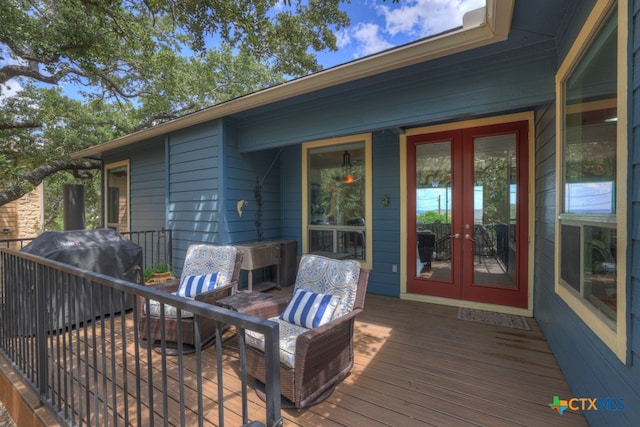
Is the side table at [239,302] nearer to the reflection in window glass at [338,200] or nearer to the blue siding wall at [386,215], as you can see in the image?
the reflection in window glass at [338,200]

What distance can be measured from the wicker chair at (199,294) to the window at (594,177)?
2.77 metres

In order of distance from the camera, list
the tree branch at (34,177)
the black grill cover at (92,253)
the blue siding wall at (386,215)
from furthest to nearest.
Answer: the tree branch at (34,177)
the blue siding wall at (386,215)
the black grill cover at (92,253)

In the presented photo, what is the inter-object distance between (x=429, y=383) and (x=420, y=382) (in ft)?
0.21

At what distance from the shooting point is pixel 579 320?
1.87 m

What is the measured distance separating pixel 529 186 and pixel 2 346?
18.7 feet

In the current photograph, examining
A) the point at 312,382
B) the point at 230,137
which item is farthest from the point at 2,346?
the point at 230,137

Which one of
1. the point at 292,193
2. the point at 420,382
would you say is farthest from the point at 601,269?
the point at 292,193

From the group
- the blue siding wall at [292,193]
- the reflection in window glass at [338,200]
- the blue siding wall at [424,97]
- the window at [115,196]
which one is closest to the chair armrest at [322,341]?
the blue siding wall at [424,97]

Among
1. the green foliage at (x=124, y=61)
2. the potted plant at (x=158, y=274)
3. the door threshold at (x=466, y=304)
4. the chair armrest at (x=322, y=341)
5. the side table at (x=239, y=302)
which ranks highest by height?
the green foliage at (x=124, y=61)

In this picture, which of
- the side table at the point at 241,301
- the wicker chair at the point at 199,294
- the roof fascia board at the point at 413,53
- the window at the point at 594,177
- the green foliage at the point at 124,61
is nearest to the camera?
the window at the point at 594,177

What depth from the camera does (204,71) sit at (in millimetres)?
9945

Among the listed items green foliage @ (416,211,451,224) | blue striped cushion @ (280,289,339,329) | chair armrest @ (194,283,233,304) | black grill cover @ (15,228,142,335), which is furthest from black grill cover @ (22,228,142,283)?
green foliage @ (416,211,451,224)

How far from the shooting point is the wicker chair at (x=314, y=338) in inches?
72.3

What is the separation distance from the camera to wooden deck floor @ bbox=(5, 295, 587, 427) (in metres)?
1.81
